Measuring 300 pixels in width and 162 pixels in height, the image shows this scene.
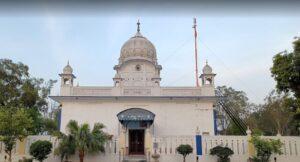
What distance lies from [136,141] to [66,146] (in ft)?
21.3

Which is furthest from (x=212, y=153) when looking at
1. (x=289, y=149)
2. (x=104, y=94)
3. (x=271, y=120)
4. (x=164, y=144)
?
(x=271, y=120)

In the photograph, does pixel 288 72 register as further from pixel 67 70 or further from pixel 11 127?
pixel 67 70

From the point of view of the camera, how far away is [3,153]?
20547 millimetres

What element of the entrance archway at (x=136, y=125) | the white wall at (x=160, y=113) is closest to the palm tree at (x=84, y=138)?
the entrance archway at (x=136, y=125)

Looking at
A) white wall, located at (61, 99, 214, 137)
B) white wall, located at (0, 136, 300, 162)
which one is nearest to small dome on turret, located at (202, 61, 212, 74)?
white wall, located at (61, 99, 214, 137)

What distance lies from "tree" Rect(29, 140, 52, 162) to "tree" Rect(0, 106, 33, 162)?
114cm

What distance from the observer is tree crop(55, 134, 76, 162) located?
745 inches

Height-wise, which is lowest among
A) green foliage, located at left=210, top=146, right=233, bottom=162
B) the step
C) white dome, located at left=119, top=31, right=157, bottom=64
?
the step

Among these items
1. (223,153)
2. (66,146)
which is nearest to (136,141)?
(66,146)

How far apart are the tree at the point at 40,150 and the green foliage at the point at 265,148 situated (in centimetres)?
1297

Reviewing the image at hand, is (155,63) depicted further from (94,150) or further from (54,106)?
(54,106)

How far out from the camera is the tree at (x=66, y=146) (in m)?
18.9

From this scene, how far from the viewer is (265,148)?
19.4 metres

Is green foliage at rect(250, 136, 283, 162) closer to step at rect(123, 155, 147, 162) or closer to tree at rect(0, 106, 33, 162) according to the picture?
step at rect(123, 155, 147, 162)
